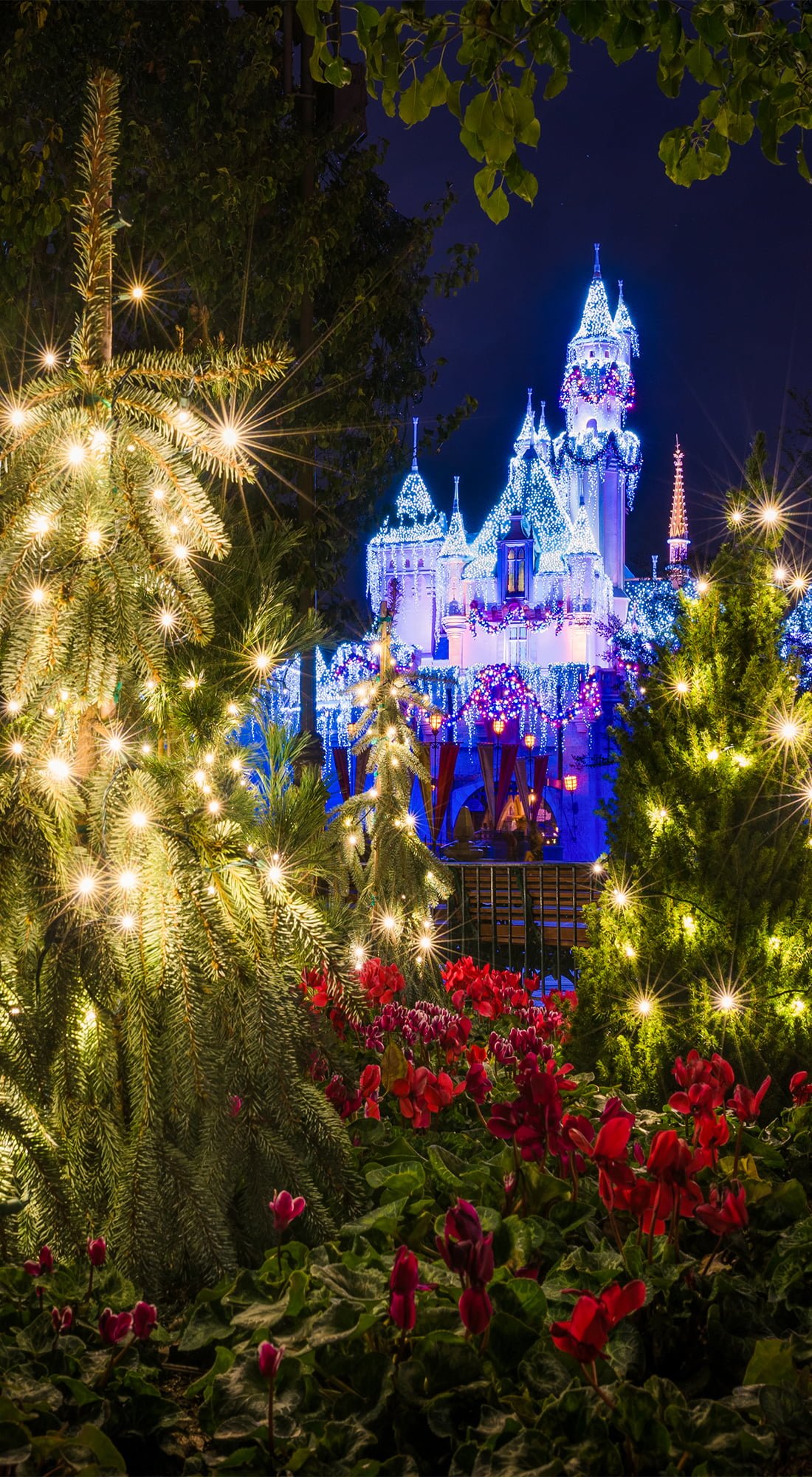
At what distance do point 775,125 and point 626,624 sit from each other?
107 ft

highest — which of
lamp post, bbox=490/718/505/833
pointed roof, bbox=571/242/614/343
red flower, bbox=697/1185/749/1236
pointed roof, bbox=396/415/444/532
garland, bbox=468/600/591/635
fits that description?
pointed roof, bbox=571/242/614/343

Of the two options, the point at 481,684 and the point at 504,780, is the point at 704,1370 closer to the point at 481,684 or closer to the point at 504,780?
the point at 504,780

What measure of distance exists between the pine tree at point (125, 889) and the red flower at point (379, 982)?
1727 millimetres

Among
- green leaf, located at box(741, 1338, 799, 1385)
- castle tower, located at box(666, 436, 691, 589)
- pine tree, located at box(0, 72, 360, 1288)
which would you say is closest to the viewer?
green leaf, located at box(741, 1338, 799, 1385)

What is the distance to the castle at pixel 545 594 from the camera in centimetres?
3262

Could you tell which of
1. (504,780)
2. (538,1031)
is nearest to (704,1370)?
(538,1031)

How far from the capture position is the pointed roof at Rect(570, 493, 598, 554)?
37.5m

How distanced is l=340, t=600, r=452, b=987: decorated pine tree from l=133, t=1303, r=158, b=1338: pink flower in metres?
3.90

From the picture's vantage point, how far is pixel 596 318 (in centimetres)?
3812

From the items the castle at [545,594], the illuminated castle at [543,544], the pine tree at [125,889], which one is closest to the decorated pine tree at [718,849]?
the pine tree at [125,889]

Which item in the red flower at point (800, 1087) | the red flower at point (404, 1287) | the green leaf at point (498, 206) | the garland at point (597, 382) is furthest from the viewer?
the garland at point (597, 382)

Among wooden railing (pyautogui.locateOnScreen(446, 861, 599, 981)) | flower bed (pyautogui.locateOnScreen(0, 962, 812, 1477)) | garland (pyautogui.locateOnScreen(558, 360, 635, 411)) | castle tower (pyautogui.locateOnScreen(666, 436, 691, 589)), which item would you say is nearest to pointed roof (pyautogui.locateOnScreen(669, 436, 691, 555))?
castle tower (pyautogui.locateOnScreen(666, 436, 691, 589))

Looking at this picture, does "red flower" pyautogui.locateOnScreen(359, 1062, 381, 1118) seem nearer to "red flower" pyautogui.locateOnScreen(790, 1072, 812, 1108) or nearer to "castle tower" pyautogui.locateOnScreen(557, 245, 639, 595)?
"red flower" pyautogui.locateOnScreen(790, 1072, 812, 1108)

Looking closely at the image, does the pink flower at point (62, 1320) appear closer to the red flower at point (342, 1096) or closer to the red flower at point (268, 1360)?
the red flower at point (268, 1360)
